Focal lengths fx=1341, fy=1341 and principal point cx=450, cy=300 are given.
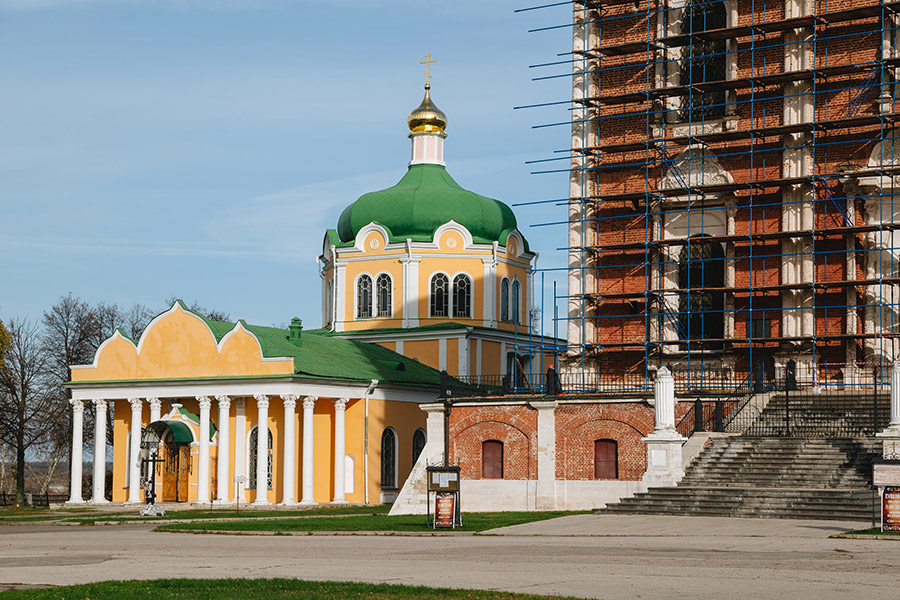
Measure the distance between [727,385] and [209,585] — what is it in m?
24.9

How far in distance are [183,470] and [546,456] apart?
17.8m

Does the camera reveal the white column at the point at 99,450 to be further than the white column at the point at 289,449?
Yes

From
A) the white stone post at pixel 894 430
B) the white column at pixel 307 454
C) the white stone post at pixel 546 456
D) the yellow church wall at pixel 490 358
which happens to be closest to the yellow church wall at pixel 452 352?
the yellow church wall at pixel 490 358

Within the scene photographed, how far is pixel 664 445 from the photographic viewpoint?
3212cm

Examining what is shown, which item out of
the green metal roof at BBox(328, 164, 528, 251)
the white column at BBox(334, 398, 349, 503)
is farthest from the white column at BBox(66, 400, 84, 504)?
the green metal roof at BBox(328, 164, 528, 251)

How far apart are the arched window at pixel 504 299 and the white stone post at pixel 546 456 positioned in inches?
842

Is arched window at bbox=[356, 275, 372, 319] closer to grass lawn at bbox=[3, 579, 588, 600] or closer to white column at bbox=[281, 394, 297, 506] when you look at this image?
white column at bbox=[281, 394, 297, 506]

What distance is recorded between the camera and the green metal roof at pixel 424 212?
57.9m

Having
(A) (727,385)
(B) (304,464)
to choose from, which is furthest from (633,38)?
(B) (304,464)

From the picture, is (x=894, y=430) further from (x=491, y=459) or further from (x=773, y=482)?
(x=491, y=459)

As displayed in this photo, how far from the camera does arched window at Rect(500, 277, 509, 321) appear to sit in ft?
193

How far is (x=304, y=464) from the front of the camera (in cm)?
4756

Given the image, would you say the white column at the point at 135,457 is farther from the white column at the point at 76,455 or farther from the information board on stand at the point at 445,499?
the information board on stand at the point at 445,499

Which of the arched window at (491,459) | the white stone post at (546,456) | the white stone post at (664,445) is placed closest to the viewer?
the white stone post at (664,445)
